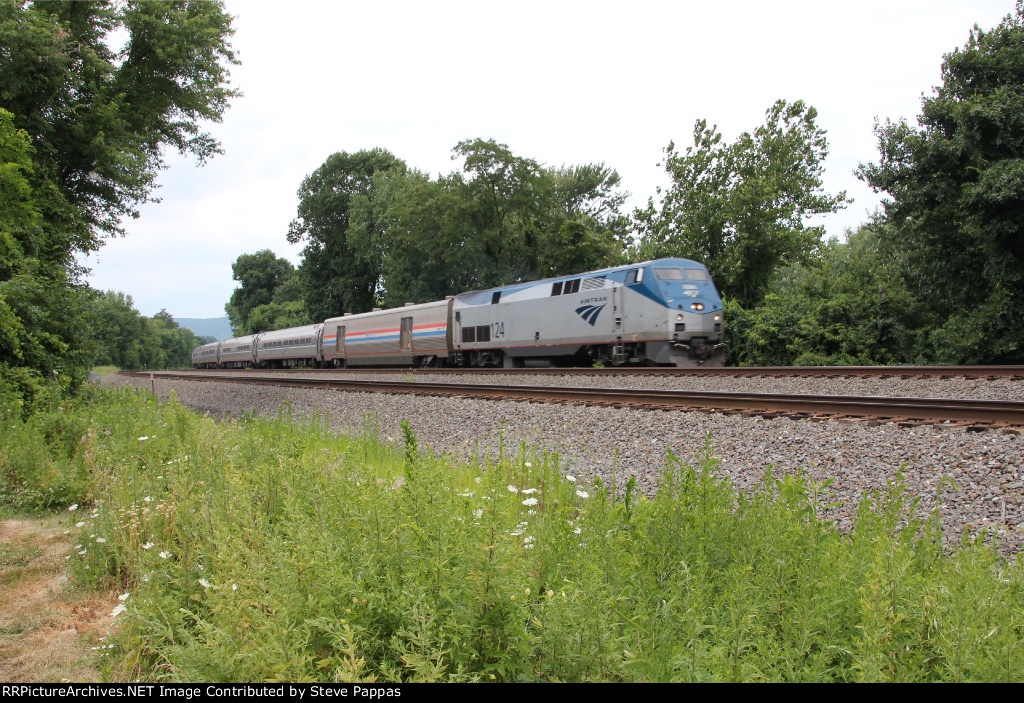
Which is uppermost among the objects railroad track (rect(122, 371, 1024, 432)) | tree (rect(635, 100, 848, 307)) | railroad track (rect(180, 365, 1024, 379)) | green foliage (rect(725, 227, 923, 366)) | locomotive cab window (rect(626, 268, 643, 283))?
tree (rect(635, 100, 848, 307))

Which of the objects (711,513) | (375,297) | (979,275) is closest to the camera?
(711,513)

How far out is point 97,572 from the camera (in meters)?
4.62

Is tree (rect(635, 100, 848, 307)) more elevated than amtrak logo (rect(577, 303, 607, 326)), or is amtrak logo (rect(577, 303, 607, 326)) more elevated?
tree (rect(635, 100, 848, 307))

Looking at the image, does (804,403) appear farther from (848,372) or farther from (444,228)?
(444,228)

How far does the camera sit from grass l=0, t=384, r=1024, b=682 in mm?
2566

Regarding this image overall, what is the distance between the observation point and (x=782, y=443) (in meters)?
6.70

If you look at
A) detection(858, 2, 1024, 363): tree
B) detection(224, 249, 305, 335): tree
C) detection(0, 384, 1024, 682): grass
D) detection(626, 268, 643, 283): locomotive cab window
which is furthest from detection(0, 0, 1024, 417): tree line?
detection(224, 249, 305, 335): tree

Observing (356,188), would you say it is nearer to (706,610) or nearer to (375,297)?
(375,297)

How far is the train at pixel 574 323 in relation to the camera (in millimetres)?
18031

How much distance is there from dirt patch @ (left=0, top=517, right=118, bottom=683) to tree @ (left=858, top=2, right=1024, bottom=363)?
20.7 m

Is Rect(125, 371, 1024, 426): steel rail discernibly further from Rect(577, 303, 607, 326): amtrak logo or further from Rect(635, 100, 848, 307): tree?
Rect(635, 100, 848, 307): tree

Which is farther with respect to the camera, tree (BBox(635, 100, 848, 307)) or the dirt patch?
tree (BBox(635, 100, 848, 307))

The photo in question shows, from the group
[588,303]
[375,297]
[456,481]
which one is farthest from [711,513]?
[375,297]

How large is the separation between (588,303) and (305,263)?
46830mm
